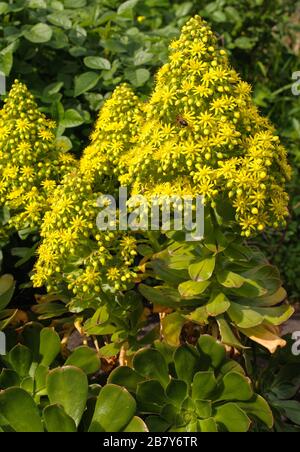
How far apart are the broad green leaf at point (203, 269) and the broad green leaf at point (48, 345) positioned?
55 centimetres

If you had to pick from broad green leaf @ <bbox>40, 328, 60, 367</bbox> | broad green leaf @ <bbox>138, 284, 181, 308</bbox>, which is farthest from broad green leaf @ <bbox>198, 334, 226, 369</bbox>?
broad green leaf @ <bbox>40, 328, 60, 367</bbox>

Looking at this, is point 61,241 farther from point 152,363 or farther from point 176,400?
point 176,400

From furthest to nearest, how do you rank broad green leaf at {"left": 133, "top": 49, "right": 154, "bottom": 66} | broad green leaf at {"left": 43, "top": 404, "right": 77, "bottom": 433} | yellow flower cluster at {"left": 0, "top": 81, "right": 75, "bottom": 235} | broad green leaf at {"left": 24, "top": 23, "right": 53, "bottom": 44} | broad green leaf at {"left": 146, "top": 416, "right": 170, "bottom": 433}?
1. broad green leaf at {"left": 133, "top": 49, "right": 154, "bottom": 66}
2. broad green leaf at {"left": 24, "top": 23, "right": 53, "bottom": 44}
3. yellow flower cluster at {"left": 0, "top": 81, "right": 75, "bottom": 235}
4. broad green leaf at {"left": 146, "top": 416, "right": 170, "bottom": 433}
5. broad green leaf at {"left": 43, "top": 404, "right": 77, "bottom": 433}

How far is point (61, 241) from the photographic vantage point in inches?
89.5

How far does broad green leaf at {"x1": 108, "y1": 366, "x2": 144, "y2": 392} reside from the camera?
7.56 feet

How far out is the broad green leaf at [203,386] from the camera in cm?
226

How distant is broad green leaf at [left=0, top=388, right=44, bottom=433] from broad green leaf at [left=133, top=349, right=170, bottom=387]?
39 centimetres

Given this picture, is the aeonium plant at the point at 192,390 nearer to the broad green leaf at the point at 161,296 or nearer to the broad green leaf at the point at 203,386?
the broad green leaf at the point at 203,386

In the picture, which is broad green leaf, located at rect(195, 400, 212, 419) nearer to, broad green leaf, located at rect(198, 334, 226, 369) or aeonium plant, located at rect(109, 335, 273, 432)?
aeonium plant, located at rect(109, 335, 273, 432)

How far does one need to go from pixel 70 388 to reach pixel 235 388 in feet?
1.85

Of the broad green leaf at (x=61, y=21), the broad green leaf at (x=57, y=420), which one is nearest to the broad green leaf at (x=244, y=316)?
the broad green leaf at (x=57, y=420)

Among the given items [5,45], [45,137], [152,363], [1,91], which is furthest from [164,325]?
[5,45]

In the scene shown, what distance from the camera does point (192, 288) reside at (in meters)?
2.44

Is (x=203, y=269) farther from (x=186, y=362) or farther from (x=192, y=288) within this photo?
(x=186, y=362)
